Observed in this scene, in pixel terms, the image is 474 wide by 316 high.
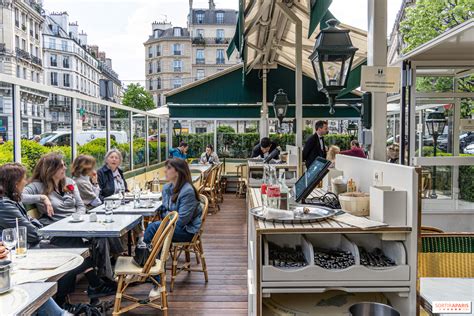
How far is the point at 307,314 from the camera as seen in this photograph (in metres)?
2.21

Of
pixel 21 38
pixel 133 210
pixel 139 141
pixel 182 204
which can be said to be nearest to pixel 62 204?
pixel 133 210

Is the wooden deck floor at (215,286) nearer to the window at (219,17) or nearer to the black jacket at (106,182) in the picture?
the black jacket at (106,182)

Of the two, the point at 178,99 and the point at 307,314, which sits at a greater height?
the point at 178,99

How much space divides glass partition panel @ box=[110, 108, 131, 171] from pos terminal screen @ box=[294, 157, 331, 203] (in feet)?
16.2

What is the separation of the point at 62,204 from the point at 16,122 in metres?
0.92

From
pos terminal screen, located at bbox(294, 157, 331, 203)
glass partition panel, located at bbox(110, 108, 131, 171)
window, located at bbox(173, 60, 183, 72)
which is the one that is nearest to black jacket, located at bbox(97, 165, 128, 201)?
glass partition panel, located at bbox(110, 108, 131, 171)

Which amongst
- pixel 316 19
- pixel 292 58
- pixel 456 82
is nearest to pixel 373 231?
pixel 316 19

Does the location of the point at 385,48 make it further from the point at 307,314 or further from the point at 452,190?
the point at 452,190

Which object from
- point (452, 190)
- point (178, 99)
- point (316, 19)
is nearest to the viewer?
point (316, 19)

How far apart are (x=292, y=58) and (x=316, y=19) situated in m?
7.51

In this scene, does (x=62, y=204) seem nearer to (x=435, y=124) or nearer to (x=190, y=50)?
(x=435, y=124)

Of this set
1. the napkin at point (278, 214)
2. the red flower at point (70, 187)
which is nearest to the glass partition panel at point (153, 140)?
the red flower at point (70, 187)

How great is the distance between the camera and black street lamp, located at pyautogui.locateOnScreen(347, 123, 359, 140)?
12.4 m

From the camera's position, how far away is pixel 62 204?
13.8 ft
